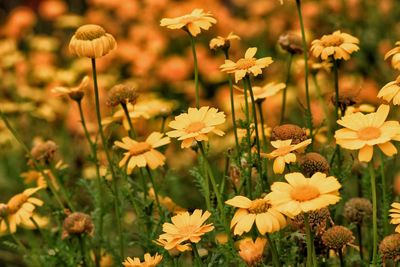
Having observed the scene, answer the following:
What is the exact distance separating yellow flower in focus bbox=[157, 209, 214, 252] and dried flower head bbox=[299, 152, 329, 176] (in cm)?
19

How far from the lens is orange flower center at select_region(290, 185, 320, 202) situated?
3.72 feet

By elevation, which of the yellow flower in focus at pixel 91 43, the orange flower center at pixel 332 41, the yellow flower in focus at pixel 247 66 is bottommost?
the orange flower center at pixel 332 41

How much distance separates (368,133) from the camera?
47.5 inches

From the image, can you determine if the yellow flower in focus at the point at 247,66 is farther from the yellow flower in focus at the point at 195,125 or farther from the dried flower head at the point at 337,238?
the dried flower head at the point at 337,238

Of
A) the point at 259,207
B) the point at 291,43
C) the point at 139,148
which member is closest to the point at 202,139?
the point at 259,207

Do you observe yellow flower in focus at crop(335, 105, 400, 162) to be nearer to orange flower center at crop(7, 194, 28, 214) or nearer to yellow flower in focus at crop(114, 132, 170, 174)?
yellow flower in focus at crop(114, 132, 170, 174)

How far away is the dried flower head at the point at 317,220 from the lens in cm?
129

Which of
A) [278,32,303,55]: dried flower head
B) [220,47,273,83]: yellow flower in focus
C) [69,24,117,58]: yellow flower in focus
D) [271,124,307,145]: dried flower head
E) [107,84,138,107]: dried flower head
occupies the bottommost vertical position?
[271,124,307,145]: dried flower head

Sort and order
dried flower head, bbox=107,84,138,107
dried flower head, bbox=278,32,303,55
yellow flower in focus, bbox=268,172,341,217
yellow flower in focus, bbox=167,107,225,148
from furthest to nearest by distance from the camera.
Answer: dried flower head, bbox=278,32,303,55, dried flower head, bbox=107,84,138,107, yellow flower in focus, bbox=167,107,225,148, yellow flower in focus, bbox=268,172,341,217

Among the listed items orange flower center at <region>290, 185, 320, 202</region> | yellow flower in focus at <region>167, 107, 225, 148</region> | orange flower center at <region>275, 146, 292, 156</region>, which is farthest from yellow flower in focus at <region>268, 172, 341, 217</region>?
yellow flower in focus at <region>167, 107, 225, 148</region>

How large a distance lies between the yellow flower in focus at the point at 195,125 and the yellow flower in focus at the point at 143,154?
10 cm

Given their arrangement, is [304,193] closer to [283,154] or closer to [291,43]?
[283,154]

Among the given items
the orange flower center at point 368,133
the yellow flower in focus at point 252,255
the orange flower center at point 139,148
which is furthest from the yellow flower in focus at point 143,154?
the orange flower center at point 368,133

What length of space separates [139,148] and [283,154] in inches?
14.4
